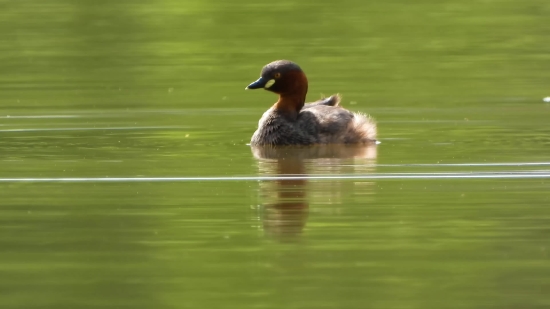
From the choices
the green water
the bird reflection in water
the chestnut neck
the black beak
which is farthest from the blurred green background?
the bird reflection in water

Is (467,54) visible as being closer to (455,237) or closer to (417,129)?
(417,129)

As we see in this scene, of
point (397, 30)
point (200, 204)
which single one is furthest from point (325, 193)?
point (397, 30)

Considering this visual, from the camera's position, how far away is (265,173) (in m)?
9.76

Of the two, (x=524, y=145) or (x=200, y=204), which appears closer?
(x=200, y=204)

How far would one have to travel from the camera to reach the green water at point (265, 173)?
6387 millimetres

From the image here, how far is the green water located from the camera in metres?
6.39

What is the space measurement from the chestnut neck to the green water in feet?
1.63

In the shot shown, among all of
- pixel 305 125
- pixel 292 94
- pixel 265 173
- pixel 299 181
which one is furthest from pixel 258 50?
pixel 299 181

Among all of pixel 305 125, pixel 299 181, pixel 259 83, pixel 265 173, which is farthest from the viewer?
pixel 259 83

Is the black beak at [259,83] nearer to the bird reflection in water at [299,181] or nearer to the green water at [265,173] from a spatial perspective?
the green water at [265,173]

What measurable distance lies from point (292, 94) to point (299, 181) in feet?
10.4

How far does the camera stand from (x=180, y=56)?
18703mm

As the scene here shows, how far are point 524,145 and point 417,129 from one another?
1.50m

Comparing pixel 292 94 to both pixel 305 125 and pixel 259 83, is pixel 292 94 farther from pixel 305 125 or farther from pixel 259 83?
pixel 305 125
